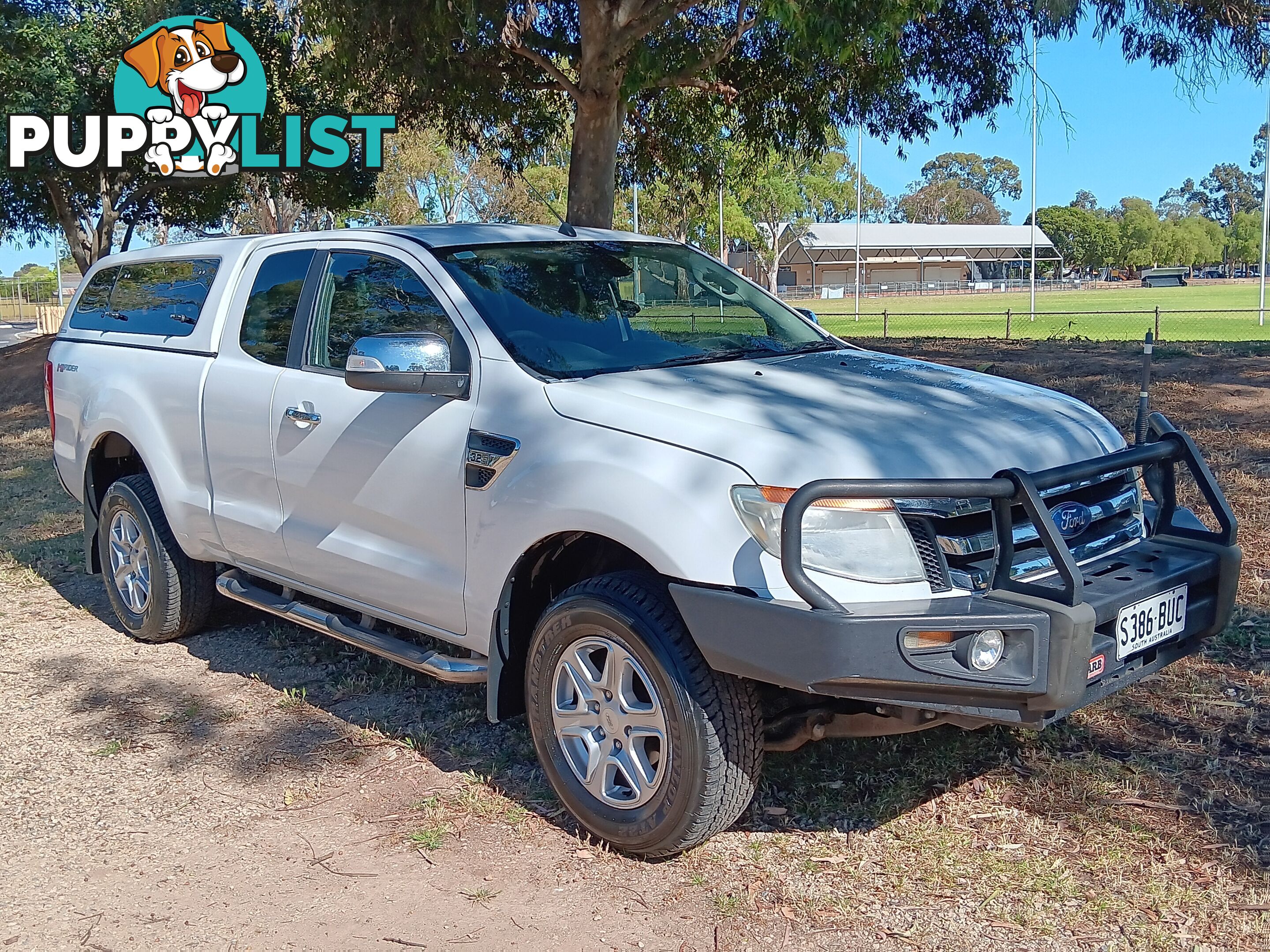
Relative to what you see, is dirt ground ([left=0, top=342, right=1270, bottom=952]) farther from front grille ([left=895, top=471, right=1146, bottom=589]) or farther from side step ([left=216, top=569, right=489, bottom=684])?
front grille ([left=895, top=471, right=1146, bottom=589])

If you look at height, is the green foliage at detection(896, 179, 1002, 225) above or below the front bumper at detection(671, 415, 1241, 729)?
above

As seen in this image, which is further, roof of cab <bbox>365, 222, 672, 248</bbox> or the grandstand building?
the grandstand building

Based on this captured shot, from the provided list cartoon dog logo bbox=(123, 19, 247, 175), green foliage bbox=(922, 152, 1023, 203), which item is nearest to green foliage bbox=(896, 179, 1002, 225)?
green foliage bbox=(922, 152, 1023, 203)

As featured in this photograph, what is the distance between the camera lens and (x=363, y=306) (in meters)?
4.85

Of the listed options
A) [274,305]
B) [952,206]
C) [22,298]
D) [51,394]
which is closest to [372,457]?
[274,305]

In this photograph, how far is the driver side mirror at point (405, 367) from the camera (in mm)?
4082

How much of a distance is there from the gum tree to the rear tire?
19.3ft

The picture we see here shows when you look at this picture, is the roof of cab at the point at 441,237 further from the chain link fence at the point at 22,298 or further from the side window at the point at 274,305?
the chain link fence at the point at 22,298

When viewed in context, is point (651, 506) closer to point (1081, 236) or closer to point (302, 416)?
point (302, 416)

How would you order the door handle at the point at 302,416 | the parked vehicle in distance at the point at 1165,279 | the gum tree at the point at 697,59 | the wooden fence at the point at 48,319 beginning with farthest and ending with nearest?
the parked vehicle in distance at the point at 1165,279
the wooden fence at the point at 48,319
the gum tree at the point at 697,59
the door handle at the point at 302,416

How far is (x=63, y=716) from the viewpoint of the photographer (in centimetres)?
526

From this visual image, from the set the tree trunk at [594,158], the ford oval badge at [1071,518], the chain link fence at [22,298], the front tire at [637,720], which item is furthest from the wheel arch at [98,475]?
the chain link fence at [22,298]

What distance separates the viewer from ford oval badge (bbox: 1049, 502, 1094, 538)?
3672 millimetres

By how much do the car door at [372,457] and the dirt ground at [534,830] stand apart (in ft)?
2.24
